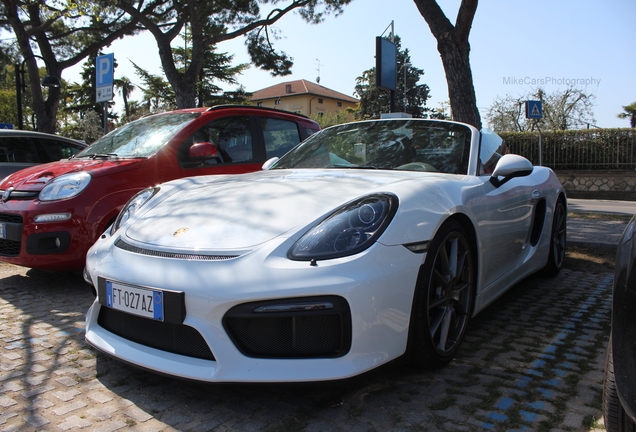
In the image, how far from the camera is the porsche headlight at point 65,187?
4.05 m

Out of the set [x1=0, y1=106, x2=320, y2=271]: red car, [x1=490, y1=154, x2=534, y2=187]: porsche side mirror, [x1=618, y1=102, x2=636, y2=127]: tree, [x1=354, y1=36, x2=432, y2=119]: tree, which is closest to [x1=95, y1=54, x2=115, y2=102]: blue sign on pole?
[x1=0, y1=106, x2=320, y2=271]: red car

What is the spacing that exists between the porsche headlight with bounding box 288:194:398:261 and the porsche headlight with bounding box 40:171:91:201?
8.58 feet

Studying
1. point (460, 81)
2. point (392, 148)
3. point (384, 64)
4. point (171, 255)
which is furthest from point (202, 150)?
point (384, 64)

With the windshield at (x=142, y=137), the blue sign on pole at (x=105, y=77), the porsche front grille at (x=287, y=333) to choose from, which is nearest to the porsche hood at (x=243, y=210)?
the porsche front grille at (x=287, y=333)

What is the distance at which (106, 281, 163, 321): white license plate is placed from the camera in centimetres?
212

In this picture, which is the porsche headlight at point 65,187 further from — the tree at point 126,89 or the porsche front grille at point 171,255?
the tree at point 126,89

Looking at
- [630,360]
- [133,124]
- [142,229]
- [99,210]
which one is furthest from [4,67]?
[630,360]

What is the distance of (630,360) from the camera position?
1416mm

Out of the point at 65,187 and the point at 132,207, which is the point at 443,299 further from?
the point at 65,187

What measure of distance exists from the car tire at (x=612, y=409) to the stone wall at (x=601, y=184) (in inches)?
734

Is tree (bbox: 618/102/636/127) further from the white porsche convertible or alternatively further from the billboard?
the white porsche convertible

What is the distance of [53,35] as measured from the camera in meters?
18.1

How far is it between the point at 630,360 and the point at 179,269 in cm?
158

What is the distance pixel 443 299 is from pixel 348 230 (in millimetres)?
662
